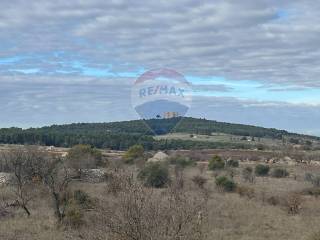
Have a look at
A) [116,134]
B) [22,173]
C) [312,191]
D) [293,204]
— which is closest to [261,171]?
[312,191]

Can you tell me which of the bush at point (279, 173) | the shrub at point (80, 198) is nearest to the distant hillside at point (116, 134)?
the bush at point (279, 173)

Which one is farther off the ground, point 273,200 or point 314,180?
point 314,180

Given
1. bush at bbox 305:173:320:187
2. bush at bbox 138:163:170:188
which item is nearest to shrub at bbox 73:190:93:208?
bush at bbox 138:163:170:188

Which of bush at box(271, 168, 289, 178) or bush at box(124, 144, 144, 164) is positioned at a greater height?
bush at box(124, 144, 144, 164)

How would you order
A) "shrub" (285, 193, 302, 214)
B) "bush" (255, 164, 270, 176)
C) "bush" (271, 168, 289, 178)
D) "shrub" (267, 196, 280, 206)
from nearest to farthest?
"shrub" (285, 193, 302, 214) < "shrub" (267, 196, 280, 206) < "bush" (271, 168, 289, 178) < "bush" (255, 164, 270, 176)

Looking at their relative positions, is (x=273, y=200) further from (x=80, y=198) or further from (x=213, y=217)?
(x=80, y=198)

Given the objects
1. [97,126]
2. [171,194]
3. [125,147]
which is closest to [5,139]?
[125,147]

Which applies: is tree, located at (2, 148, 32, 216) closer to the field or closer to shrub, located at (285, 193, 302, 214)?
the field

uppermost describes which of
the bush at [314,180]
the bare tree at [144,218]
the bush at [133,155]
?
the bush at [133,155]

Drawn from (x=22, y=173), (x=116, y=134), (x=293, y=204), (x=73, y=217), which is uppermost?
(x=116, y=134)

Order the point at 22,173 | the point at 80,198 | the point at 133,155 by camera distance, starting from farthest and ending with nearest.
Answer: the point at 133,155 → the point at 22,173 → the point at 80,198

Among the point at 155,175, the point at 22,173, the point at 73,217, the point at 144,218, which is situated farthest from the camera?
the point at 155,175

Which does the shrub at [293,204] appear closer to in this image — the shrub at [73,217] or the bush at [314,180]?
the shrub at [73,217]

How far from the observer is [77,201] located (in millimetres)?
22344
